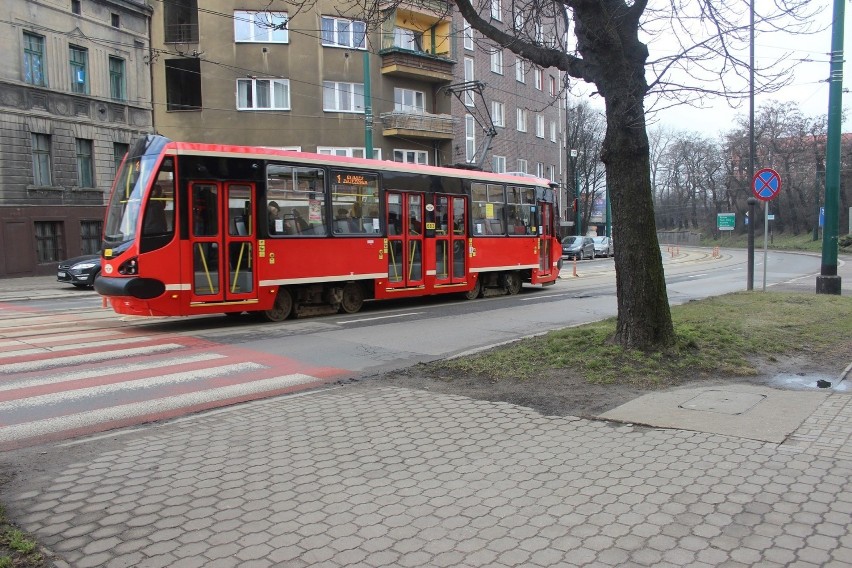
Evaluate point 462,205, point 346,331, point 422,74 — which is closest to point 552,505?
point 346,331

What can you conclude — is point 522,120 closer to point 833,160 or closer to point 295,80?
point 295,80

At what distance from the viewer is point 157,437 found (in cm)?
569

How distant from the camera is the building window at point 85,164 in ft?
94.1

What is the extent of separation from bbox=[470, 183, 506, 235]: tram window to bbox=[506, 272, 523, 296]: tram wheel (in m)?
1.46

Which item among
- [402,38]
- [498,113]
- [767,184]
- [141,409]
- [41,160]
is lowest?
[141,409]

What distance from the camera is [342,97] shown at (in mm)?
32969

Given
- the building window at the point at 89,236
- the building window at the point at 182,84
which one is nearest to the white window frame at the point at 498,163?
the building window at the point at 182,84

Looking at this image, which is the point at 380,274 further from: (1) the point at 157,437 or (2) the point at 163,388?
(1) the point at 157,437

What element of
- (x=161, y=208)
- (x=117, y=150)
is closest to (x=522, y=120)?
(x=117, y=150)

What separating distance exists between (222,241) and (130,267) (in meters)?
1.65

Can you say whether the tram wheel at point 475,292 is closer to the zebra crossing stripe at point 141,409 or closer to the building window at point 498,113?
the zebra crossing stripe at point 141,409

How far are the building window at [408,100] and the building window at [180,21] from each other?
1013 cm

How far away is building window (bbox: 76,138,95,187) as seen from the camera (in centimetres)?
2867

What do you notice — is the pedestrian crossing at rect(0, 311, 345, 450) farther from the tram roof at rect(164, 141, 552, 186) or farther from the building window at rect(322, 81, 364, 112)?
the building window at rect(322, 81, 364, 112)
